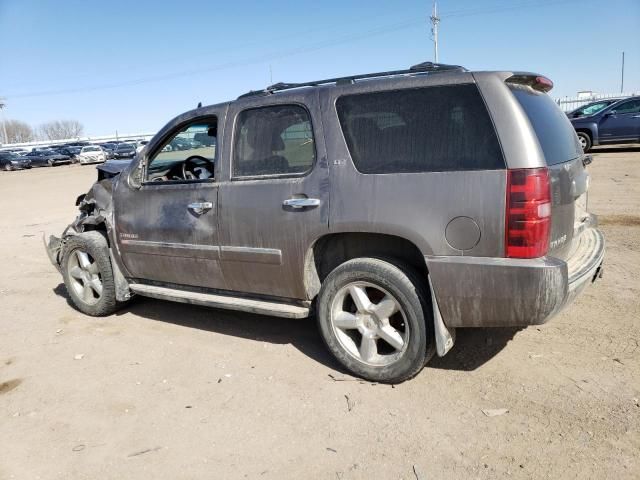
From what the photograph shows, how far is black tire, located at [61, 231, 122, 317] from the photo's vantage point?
499cm

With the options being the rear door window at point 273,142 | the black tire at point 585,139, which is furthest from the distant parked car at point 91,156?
the rear door window at point 273,142

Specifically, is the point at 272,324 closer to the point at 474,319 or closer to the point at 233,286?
the point at 233,286

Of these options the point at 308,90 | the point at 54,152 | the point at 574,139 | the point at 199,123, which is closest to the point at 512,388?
the point at 574,139

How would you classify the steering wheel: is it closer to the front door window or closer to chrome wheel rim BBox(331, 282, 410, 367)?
the front door window

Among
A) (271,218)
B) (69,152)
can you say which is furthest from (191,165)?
(69,152)

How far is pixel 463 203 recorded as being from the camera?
306 cm

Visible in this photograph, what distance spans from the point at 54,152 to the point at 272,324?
43.8 meters

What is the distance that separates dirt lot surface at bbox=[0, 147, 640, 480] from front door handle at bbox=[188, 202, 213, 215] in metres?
1.09

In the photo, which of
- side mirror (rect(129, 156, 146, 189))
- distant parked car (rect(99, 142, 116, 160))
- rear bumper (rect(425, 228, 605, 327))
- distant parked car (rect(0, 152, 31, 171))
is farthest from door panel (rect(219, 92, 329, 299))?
distant parked car (rect(0, 152, 31, 171))

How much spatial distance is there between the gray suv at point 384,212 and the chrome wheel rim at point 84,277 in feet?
2.76

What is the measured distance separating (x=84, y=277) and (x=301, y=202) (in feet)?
8.99

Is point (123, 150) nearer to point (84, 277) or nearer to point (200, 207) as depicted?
point (84, 277)

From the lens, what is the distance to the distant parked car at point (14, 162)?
40562 mm

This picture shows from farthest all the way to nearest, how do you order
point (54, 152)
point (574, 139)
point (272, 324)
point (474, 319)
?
point (54, 152) → point (272, 324) → point (574, 139) → point (474, 319)
